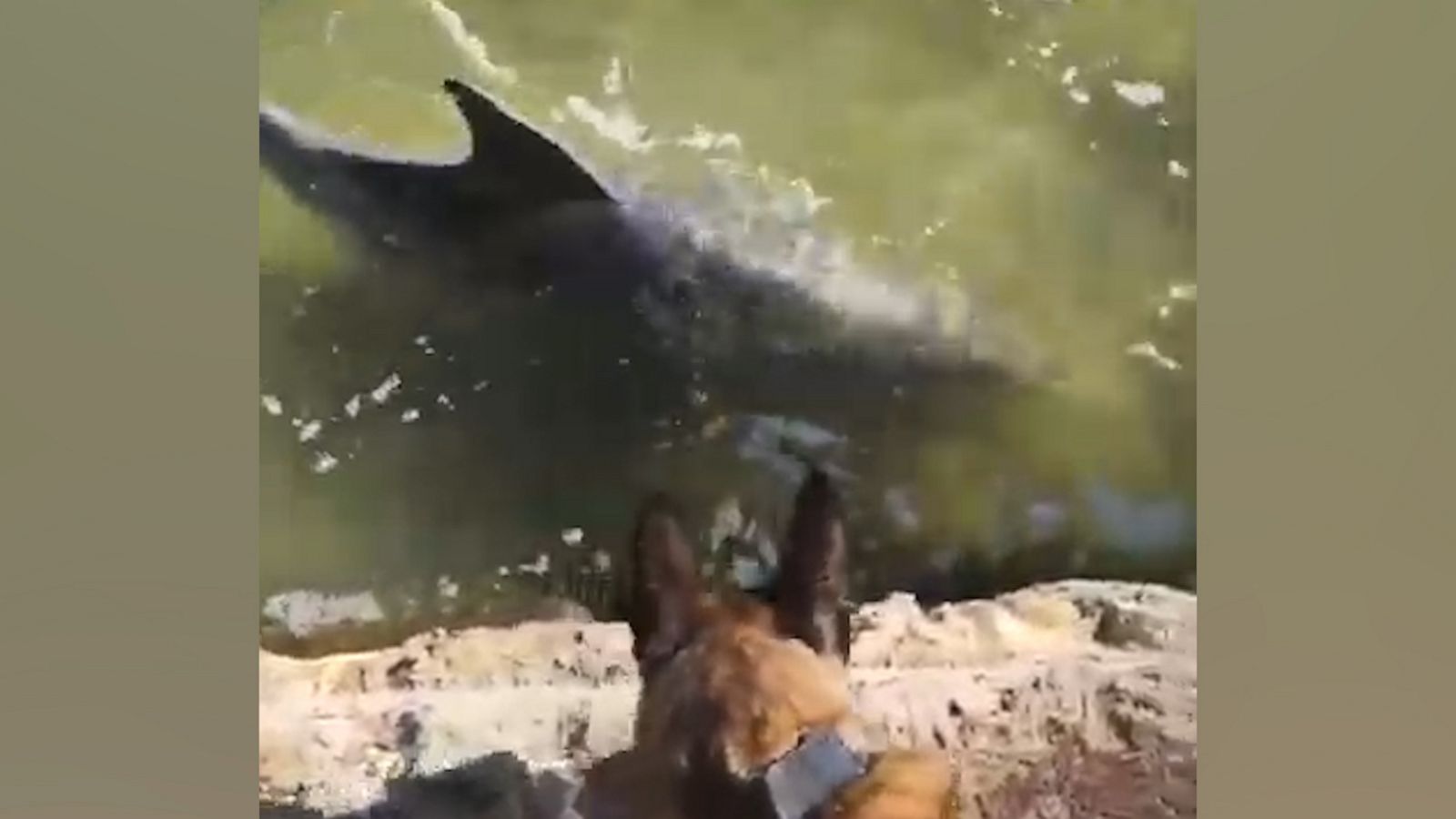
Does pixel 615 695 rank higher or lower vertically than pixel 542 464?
lower

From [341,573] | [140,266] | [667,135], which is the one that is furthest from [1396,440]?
[140,266]

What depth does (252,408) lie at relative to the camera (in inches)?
45.9

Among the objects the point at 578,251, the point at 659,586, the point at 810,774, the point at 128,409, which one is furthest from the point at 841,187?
the point at 128,409

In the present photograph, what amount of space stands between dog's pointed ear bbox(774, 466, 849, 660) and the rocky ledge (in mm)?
25

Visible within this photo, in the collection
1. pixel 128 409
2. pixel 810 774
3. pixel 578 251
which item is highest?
pixel 578 251

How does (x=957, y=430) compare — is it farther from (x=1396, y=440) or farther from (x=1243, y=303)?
(x=1396, y=440)

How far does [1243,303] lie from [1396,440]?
16 cm

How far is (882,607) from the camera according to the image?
1194mm

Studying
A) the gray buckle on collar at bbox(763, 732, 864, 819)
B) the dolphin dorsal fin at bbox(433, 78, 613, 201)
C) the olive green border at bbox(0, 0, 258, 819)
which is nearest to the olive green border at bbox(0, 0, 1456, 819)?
the olive green border at bbox(0, 0, 258, 819)

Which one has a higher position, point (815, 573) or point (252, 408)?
point (252, 408)

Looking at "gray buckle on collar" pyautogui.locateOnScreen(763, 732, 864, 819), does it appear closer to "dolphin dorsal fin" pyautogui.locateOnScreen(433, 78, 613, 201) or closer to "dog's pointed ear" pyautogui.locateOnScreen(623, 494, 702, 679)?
"dog's pointed ear" pyautogui.locateOnScreen(623, 494, 702, 679)

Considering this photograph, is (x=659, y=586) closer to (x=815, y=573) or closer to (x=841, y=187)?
(x=815, y=573)

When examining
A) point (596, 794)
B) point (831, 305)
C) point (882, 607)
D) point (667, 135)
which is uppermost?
point (667, 135)

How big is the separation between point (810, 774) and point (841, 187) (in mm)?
448
